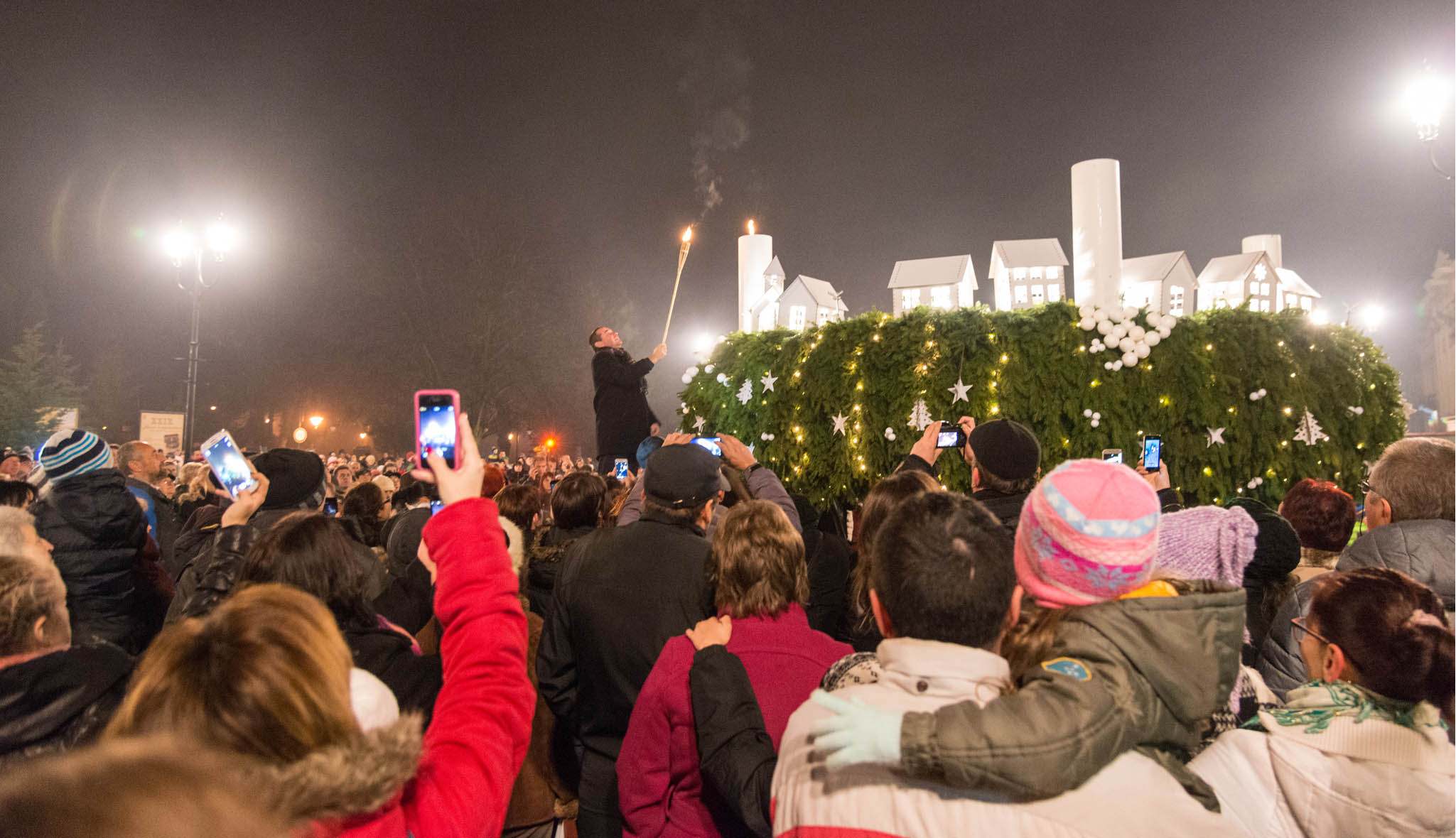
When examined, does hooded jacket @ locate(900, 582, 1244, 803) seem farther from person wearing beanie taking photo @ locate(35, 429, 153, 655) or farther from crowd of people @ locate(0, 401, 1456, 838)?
person wearing beanie taking photo @ locate(35, 429, 153, 655)

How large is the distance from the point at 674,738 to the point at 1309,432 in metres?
8.60

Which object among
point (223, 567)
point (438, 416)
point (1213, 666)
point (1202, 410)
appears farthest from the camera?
point (1202, 410)

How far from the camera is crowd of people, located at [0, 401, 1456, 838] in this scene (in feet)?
4.21

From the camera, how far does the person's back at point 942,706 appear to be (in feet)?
4.99

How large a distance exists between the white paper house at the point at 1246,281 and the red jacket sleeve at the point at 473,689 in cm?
1276

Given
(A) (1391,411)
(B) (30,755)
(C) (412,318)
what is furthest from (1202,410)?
(C) (412,318)

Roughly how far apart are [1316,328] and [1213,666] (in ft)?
29.2

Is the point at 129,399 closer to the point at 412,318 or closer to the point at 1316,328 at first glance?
the point at 412,318

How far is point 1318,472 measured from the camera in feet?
27.5

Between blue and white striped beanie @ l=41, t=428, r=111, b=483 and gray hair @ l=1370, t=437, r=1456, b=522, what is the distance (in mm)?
6566

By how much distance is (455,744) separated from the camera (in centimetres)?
170

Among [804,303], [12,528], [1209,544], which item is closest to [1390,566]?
[1209,544]

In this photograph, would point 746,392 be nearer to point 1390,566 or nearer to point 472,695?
point 1390,566

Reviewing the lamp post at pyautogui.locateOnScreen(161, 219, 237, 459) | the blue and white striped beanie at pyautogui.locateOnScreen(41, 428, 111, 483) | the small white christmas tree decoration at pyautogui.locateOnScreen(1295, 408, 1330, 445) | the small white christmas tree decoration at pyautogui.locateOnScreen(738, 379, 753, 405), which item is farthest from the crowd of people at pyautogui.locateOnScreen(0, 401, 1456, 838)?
the lamp post at pyautogui.locateOnScreen(161, 219, 237, 459)
